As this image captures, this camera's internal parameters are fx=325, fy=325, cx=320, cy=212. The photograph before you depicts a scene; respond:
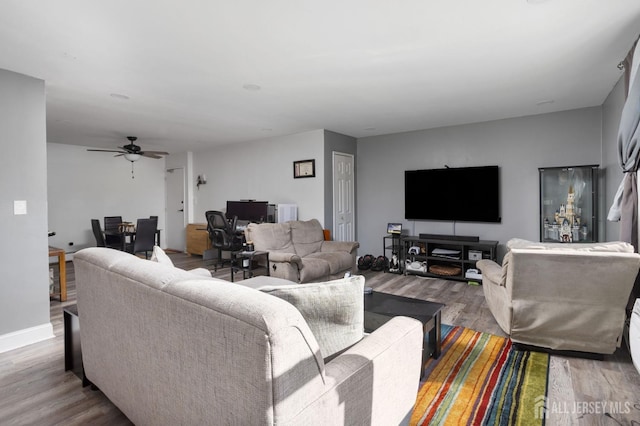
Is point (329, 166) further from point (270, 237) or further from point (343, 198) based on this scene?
point (270, 237)

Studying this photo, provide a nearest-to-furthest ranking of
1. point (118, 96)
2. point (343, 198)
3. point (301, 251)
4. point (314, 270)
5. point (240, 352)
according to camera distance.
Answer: point (240, 352), point (118, 96), point (314, 270), point (301, 251), point (343, 198)

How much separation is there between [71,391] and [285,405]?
201cm

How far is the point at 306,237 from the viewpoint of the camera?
A: 4.90 metres

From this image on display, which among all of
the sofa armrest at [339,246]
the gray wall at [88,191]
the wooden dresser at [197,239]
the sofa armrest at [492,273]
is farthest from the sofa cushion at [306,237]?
the gray wall at [88,191]

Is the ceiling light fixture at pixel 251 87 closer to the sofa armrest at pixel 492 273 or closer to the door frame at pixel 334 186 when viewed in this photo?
the door frame at pixel 334 186

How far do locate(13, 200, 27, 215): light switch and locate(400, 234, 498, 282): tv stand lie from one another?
458 cm

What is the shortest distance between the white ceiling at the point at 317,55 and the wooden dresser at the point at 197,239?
9.57ft

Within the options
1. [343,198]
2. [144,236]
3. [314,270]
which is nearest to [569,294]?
[314,270]

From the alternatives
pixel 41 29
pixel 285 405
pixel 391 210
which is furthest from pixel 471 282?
pixel 41 29

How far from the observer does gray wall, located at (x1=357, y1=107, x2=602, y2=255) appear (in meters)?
4.32

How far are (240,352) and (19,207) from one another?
310 cm

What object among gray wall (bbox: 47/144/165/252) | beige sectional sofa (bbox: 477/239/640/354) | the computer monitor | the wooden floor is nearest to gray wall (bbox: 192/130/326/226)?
the computer monitor

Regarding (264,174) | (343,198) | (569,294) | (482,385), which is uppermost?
(264,174)

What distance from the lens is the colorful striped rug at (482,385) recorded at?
1.80 m
